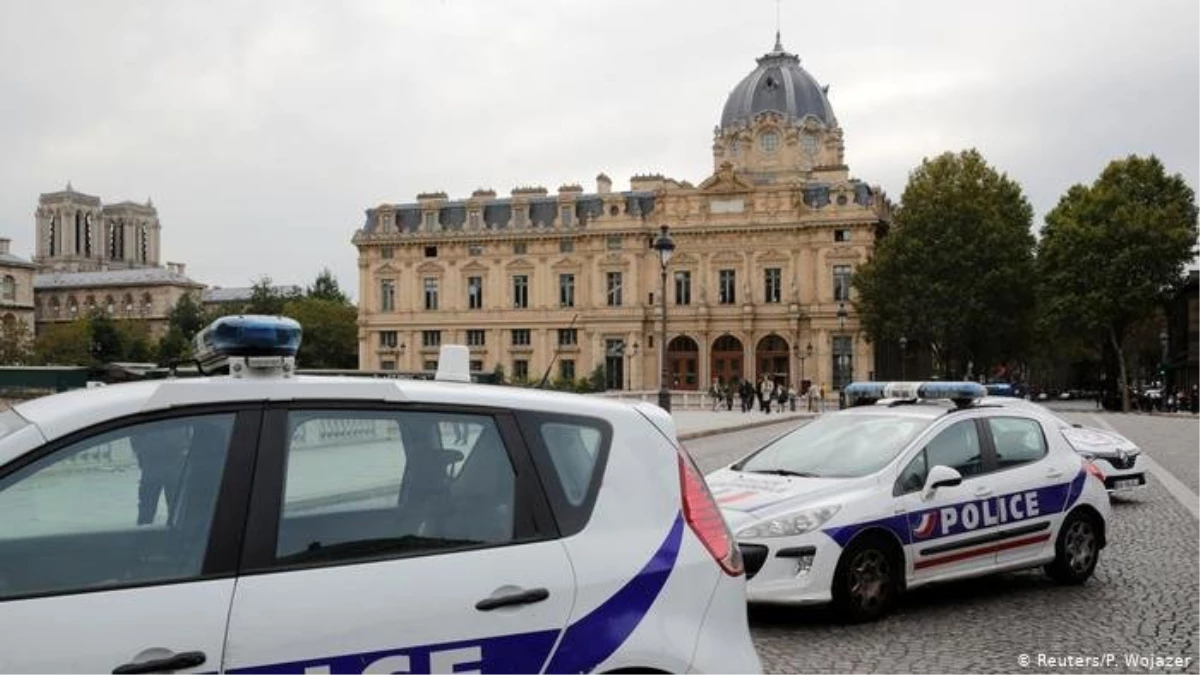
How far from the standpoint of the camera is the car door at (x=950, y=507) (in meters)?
8.62

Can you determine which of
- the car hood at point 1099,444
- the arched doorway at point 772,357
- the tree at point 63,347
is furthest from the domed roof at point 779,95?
the car hood at point 1099,444

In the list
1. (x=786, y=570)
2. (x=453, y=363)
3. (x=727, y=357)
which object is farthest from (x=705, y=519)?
(x=727, y=357)

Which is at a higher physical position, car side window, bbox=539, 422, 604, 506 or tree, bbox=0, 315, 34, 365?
tree, bbox=0, 315, 34, 365

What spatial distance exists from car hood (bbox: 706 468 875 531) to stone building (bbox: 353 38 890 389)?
2736 inches

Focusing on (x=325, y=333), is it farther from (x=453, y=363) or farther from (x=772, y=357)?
(x=453, y=363)

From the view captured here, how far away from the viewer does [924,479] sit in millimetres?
8852

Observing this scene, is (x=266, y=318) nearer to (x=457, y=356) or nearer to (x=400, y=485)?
(x=400, y=485)

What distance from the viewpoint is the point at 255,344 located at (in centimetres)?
386

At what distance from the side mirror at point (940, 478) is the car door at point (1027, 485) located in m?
0.89

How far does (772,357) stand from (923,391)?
237ft

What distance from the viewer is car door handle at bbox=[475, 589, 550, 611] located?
12.2ft

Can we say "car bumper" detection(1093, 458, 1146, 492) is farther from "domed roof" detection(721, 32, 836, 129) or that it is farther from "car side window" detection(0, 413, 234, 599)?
"domed roof" detection(721, 32, 836, 129)

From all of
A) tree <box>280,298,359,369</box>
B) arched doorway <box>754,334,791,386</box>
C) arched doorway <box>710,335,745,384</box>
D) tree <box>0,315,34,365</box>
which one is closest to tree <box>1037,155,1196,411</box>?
arched doorway <box>754,334,791,386</box>

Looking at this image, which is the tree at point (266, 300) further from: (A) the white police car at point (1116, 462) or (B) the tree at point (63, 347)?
(A) the white police car at point (1116, 462)
